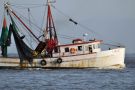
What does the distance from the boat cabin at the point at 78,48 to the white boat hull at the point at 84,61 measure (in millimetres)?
621

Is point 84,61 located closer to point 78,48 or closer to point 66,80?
point 78,48

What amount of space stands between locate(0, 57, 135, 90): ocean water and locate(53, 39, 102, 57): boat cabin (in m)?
2.56

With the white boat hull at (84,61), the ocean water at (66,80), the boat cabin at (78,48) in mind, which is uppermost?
the boat cabin at (78,48)

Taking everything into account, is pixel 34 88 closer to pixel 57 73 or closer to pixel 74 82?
pixel 74 82

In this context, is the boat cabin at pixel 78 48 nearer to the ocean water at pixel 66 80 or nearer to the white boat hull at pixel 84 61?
the white boat hull at pixel 84 61

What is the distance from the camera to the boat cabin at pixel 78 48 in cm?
7825

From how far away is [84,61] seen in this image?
258 ft

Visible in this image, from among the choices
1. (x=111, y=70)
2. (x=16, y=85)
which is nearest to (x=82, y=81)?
(x=16, y=85)

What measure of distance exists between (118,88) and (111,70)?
77.0 ft

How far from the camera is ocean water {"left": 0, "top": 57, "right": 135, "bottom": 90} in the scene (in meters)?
55.7

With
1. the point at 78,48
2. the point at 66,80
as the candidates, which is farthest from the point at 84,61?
the point at 66,80

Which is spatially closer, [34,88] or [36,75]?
[34,88]

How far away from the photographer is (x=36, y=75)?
69.6 meters

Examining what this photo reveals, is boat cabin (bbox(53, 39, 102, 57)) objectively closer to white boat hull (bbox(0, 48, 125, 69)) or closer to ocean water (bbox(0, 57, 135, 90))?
white boat hull (bbox(0, 48, 125, 69))
